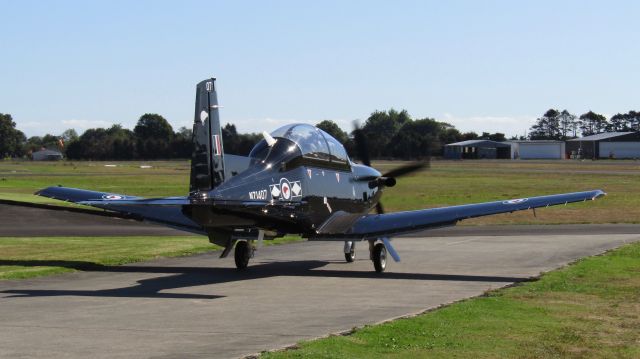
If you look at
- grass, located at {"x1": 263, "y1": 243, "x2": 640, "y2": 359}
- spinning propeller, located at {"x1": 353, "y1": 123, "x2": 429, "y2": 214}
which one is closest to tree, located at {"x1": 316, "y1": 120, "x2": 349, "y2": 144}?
spinning propeller, located at {"x1": 353, "y1": 123, "x2": 429, "y2": 214}

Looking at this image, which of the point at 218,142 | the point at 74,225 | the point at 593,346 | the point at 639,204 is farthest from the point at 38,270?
the point at 639,204

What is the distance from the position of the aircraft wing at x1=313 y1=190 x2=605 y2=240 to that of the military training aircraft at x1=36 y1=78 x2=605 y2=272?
3 cm

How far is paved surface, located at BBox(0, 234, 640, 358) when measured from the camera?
13.4 meters

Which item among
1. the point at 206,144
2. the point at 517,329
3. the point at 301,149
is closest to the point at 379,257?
the point at 301,149

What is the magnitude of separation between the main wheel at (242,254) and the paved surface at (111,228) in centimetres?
1330

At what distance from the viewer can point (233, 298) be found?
18797mm

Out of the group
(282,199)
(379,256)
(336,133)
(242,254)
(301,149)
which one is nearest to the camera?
(282,199)

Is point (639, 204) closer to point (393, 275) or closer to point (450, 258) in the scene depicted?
point (450, 258)

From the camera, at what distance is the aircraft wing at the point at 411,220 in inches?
941

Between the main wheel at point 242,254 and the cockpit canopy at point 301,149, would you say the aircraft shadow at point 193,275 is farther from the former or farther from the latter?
the cockpit canopy at point 301,149

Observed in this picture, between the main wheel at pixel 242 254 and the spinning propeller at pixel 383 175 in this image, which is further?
the spinning propeller at pixel 383 175

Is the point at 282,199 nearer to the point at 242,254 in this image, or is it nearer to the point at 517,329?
the point at 242,254

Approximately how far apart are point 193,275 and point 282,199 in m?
3.19

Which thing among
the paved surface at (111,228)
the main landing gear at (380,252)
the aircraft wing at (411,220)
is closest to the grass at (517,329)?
the aircraft wing at (411,220)
